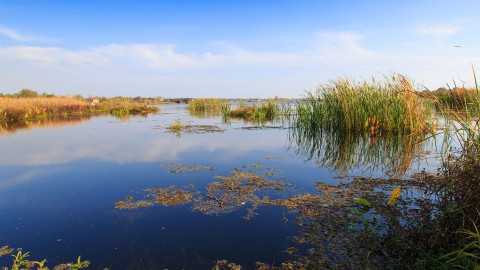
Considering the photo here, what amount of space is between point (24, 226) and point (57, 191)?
72.3 inches

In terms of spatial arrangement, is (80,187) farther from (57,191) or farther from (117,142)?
(117,142)

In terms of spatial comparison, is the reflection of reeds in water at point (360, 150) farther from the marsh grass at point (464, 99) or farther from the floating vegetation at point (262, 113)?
the floating vegetation at point (262, 113)

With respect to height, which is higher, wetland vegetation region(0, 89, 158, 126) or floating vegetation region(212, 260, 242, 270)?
wetland vegetation region(0, 89, 158, 126)

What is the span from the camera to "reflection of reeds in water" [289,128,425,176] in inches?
319

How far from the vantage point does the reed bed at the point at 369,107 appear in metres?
11.5

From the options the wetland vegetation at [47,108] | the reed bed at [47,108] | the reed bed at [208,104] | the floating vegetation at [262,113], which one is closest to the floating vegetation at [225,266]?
the floating vegetation at [262,113]

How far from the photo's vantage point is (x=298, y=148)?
36.1ft

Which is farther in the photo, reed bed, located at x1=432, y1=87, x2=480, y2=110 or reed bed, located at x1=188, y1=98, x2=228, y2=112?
reed bed, located at x1=188, y1=98, x2=228, y2=112

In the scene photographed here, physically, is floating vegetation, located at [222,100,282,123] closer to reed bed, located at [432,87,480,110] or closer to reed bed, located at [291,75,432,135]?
reed bed, located at [291,75,432,135]

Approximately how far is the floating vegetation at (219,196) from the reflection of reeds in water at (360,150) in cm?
268

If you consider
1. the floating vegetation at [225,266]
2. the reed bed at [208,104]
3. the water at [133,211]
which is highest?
the reed bed at [208,104]

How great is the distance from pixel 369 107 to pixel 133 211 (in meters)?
10.9

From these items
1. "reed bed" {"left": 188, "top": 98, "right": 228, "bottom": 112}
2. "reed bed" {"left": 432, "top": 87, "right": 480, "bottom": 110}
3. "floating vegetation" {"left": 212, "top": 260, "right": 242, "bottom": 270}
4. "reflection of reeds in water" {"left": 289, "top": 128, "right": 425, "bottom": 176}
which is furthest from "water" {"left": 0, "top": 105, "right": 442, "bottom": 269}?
"reed bed" {"left": 188, "top": 98, "right": 228, "bottom": 112}

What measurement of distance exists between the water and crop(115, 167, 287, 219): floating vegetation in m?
0.21
